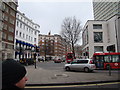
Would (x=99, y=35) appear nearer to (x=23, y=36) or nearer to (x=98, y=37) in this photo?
(x=98, y=37)

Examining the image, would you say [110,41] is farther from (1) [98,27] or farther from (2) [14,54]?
(2) [14,54]

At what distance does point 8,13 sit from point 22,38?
38.1 feet

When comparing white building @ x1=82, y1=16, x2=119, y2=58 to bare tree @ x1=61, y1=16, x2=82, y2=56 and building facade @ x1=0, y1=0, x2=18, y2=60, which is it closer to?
bare tree @ x1=61, y1=16, x2=82, y2=56

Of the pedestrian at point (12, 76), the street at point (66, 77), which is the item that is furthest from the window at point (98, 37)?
the pedestrian at point (12, 76)

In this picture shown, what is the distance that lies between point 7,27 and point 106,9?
2382 inches

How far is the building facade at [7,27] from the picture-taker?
33.4 m

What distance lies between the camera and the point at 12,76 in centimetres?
117

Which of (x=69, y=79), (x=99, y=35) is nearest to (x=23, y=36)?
(x=99, y=35)

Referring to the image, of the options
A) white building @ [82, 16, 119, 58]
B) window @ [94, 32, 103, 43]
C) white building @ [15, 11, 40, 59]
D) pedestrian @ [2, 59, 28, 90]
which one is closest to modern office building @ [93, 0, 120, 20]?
white building @ [82, 16, 119, 58]

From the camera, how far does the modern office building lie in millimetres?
61162

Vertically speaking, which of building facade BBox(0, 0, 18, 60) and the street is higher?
building facade BBox(0, 0, 18, 60)

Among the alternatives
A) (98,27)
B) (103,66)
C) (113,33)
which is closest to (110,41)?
(113,33)

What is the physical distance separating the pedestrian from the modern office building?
208 feet

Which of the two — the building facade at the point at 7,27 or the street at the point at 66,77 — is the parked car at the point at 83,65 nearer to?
the street at the point at 66,77
